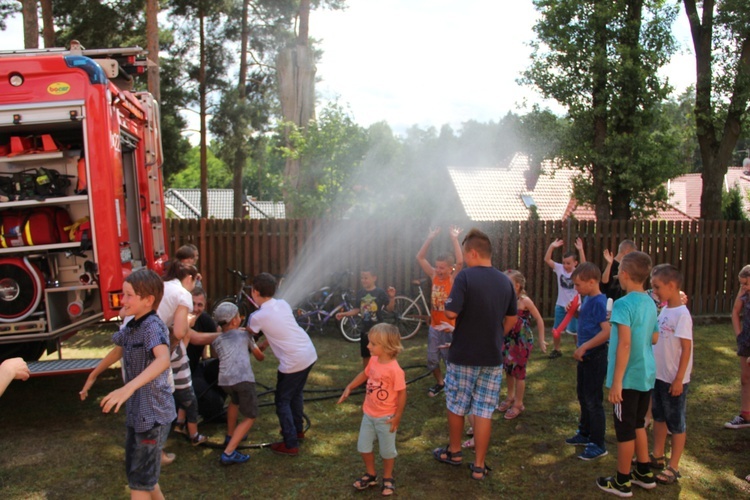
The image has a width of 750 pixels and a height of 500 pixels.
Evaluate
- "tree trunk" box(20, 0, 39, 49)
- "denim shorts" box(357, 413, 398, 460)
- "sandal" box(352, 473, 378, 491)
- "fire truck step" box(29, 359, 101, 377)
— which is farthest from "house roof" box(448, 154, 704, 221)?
"denim shorts" box(357, 413, 398, 460)

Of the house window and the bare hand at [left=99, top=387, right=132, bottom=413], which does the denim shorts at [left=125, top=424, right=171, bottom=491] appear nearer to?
the bare hand at [left=99, top=387, right=132, bottom=413]

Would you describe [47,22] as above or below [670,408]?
above

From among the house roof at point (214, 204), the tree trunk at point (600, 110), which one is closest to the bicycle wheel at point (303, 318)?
the tree trunk at point (600, 110)

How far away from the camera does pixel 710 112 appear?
12969mm

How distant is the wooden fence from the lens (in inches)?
428

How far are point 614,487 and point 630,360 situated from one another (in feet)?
3.13

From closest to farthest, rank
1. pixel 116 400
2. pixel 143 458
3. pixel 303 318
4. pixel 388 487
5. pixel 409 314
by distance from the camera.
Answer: pixel 116 400
pixel 143 458
pixel 388 487
pixel 303 318
pixel 409 314

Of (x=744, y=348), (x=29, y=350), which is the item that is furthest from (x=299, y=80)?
(x=744, y=348)

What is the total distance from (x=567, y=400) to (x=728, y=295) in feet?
24.2

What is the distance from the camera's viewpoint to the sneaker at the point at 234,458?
5.02 meters

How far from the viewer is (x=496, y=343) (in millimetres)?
4746

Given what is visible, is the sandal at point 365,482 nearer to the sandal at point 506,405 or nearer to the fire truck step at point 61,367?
the sandal at point 506,405

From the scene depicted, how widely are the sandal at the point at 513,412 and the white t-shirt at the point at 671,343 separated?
1.75 meters

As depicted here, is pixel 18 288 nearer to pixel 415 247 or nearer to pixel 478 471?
pixel 478 471
